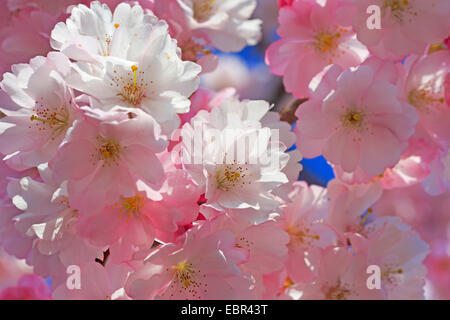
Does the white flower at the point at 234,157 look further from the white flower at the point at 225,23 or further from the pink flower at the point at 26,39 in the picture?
the pink flower at the point at 26,39

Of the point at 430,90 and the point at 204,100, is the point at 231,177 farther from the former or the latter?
the point at 430,90

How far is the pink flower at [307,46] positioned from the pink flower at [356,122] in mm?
111


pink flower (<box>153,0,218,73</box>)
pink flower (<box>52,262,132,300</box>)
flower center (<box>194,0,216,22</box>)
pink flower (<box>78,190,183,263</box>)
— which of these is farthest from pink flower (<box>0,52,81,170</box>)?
flower center (<box>194,0,216,22</box>)

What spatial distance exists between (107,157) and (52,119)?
4.8 inches

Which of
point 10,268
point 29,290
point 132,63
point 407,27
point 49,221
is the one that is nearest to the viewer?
point 132,63

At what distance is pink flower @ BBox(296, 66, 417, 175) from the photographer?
3.84 feet

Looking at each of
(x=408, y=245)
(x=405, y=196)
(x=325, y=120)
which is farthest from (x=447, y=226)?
(x=325, y=120)

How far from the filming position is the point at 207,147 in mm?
958

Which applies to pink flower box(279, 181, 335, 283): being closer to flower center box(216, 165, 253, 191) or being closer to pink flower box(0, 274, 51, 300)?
flower center box(216, 165, 253, 191)

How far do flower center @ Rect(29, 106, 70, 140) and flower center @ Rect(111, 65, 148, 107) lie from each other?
0.11m

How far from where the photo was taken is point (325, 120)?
47.2 inches

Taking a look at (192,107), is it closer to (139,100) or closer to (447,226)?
(139,100)

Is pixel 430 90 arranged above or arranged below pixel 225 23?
below

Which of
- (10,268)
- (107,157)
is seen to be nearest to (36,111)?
(107,157)
